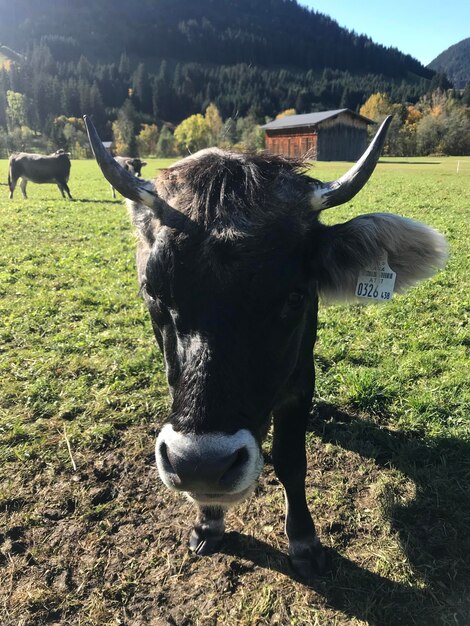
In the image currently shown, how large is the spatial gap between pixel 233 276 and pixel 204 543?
2.07 m

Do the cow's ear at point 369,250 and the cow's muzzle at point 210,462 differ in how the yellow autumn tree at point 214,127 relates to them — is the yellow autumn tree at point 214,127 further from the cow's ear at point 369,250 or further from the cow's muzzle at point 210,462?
the cow's muzzle at point 210,462

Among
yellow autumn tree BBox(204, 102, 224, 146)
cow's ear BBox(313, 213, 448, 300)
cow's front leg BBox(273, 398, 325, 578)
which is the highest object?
yellow autumn tree BBox(204, 102, 224, 146)

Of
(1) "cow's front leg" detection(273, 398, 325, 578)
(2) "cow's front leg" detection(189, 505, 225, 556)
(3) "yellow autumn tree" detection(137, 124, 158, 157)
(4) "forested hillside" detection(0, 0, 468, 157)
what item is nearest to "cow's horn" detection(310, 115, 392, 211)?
(1) "cow's front leg" detection(273, 398, 325, 578)

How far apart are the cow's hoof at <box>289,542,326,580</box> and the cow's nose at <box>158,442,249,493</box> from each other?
4.37ft

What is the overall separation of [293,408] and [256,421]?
931mm

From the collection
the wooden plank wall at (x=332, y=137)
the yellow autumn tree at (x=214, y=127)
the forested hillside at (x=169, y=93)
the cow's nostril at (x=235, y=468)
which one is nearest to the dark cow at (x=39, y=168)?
the yellow autumn tree at (x=214, y=127)

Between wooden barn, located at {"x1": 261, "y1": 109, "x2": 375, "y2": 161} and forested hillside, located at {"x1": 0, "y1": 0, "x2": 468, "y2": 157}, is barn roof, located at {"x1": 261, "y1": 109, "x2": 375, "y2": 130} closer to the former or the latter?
wooden barn, located at {"x1": 261, "y1": 109, "x2": 375, "y2": 161}

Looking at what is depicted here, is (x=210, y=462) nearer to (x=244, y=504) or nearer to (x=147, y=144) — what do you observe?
(x=244, y=504)

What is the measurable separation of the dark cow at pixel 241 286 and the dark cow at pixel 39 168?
2186 centimetres

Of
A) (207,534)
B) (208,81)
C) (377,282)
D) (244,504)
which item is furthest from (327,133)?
(208,81)

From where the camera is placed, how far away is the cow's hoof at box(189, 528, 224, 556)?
3104mm

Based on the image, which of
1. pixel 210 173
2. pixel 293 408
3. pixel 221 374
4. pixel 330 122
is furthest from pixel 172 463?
pixel 330 122

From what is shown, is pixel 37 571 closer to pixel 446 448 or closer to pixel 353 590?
pixel 353 590

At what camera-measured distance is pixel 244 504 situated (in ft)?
11.6
